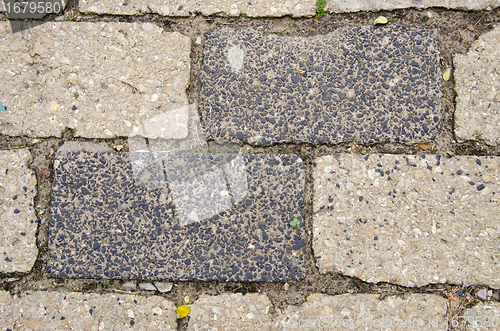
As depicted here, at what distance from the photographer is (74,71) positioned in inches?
67.8

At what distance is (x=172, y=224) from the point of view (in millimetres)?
1604

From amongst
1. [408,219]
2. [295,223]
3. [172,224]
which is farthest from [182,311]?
[408,219]

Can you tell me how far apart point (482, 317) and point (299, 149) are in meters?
1.26

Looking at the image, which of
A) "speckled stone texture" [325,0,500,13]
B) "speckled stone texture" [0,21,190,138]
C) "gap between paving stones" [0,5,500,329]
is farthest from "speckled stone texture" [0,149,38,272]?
"speckled stone texture" [325,0,500,13]

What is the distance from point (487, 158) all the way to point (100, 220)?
207 centimetres

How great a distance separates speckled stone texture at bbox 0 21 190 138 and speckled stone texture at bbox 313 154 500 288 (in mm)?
973

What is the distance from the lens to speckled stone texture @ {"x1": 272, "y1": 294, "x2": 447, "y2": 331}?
5.10 ft

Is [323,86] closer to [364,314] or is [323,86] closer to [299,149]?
[299,149]

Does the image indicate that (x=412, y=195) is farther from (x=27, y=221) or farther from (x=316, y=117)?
(x=27, y=221)

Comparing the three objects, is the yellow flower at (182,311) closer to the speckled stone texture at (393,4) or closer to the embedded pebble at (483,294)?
the embedded pebble at (483,294)

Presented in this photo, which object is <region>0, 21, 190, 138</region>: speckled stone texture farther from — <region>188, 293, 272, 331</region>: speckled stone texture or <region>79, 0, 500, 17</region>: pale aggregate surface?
<region>188, 293, 272, 331</region>: speckled stone texture

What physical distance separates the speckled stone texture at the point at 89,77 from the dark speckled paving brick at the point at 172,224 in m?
0.25

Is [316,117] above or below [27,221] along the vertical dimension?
above

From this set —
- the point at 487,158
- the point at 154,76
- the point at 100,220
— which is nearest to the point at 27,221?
the point at 100,220
